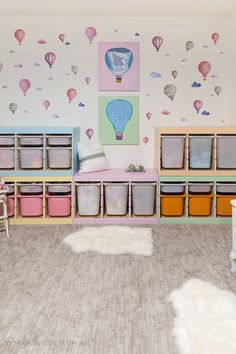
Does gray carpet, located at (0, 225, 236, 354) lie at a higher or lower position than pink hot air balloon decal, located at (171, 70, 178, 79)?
lower

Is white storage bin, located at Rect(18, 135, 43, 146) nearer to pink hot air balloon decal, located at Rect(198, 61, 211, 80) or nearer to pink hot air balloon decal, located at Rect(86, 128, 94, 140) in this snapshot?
pink hot air balloon decal, located at Rect(86, 128, 94, 140)

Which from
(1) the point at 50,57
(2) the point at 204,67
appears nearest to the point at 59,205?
(1) the point at 50,57

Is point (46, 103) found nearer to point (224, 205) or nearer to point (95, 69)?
point (95, 69)

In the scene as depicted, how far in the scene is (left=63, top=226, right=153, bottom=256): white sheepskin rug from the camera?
3.49 meters

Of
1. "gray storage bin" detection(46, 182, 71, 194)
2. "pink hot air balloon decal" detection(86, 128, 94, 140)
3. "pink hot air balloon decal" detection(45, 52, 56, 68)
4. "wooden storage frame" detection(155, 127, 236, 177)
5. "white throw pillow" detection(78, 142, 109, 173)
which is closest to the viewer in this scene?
"wooden storage frame" detection(155, 127, 236, 177)

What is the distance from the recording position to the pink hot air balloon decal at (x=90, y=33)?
15.1 feet

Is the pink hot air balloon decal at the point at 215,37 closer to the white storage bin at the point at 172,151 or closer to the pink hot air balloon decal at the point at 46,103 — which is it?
the white storage bin at the point at 172,151

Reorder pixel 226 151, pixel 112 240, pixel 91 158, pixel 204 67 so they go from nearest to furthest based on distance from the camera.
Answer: pixel 112 240 → pixel 226 151 → pixel 91 158 → pixel 204 67

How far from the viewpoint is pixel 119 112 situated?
15.5ft

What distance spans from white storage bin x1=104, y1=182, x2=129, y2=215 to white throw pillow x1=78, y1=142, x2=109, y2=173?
0.31m

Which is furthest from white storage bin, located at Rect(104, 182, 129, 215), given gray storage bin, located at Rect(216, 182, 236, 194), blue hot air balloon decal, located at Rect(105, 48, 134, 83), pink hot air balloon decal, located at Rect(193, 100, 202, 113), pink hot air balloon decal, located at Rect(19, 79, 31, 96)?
pink hot air balloon decal, located at Rect(19, 79, 31, 96)

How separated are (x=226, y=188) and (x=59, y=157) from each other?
1.88 m

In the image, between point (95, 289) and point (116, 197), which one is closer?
point (95, 289)

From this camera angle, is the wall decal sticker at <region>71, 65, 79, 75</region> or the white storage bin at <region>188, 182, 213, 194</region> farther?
the wall decal sticker at <region>71, 65, 79, 75</region>
